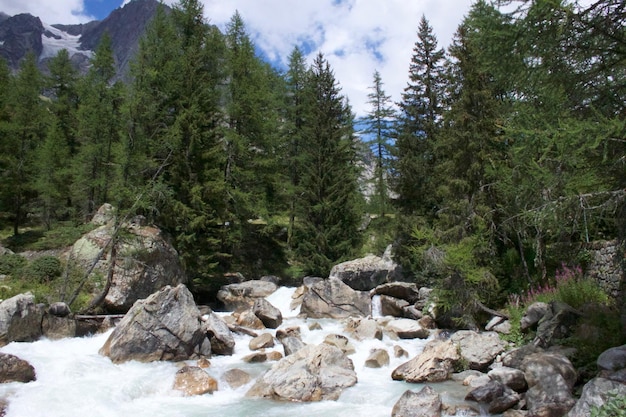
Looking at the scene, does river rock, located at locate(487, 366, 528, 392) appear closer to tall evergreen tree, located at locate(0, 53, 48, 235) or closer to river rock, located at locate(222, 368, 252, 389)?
river rock, located at locate(222, 368, 252, 389)

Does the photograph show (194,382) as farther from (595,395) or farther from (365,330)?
(595,395)

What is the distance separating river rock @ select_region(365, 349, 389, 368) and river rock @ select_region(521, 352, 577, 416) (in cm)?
424

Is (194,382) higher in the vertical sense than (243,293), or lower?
lower

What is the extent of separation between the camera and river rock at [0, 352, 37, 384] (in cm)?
990

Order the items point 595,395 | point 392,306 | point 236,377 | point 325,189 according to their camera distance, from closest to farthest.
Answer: point 595,395
point 236,377
point 392,306
point 325,189

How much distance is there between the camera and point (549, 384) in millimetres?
8367

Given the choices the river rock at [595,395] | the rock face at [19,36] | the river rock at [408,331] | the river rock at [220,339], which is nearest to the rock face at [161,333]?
the river rock at [220,339]

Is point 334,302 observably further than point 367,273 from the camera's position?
No

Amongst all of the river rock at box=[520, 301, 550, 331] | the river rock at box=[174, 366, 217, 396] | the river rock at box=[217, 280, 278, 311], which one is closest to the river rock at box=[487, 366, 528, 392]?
the river rock at box=[520, 301, 550, 331]

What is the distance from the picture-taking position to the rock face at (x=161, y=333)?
12.3m

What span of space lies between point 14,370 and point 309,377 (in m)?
7.15

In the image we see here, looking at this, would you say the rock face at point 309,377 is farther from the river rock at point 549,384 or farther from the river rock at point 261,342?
the river rock at point 549,384

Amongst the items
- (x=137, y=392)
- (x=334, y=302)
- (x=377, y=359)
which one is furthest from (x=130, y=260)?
(x=377, y=359)

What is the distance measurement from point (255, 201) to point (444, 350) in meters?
17.8
